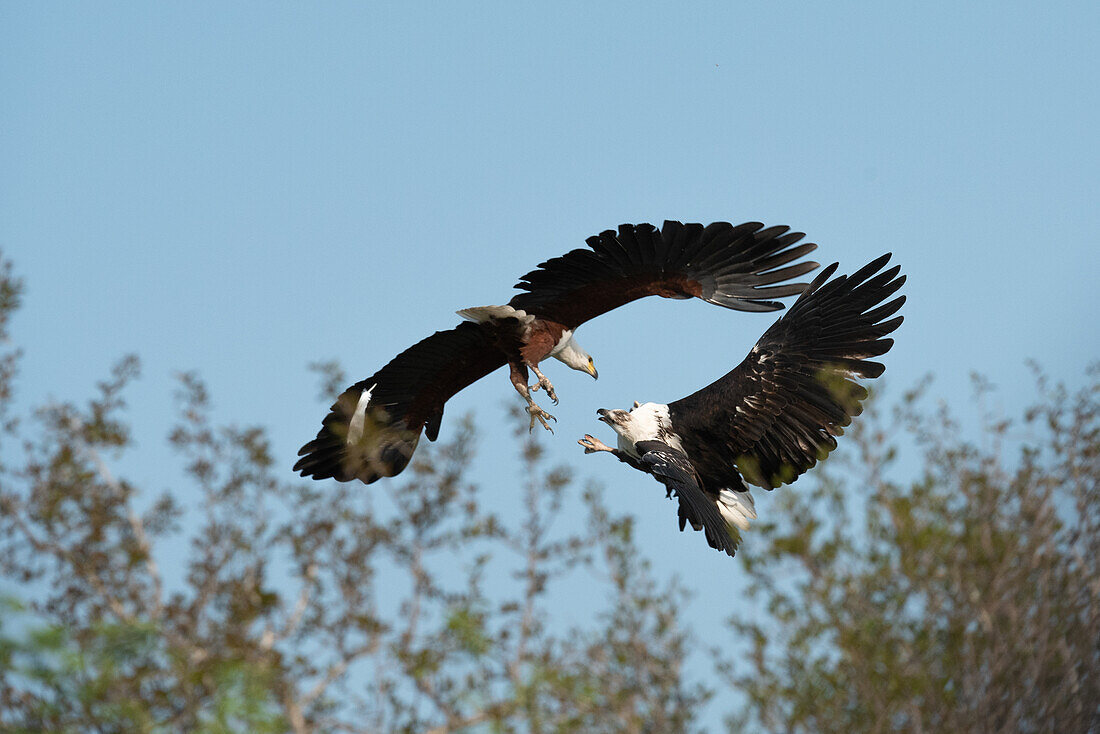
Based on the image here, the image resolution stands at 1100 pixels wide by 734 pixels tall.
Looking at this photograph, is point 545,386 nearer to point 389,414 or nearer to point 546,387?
point 546,387

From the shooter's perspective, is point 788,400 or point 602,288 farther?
point 788,400

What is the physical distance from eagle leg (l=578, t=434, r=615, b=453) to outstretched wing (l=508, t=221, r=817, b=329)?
1.88ft

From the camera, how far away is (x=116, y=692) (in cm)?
686

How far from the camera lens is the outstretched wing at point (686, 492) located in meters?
4.87

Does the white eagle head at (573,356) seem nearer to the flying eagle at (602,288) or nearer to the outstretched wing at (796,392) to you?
the flying eagle at (602,288)

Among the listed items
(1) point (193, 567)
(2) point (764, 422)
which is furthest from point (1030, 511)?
(1) point (193, 567)

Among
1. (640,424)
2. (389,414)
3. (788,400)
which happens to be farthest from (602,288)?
(389,414)

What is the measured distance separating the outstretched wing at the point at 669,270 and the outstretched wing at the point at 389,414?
0.54 meters

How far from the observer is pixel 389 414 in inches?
260

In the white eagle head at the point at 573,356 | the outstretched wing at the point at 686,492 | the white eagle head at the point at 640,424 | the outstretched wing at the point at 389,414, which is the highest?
the outstretched wing at the point at 389,414

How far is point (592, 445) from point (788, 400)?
100 cm

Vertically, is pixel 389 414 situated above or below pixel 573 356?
above

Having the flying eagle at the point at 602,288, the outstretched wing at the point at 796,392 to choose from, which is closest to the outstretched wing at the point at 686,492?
the outstretched wing at the point at 796,392

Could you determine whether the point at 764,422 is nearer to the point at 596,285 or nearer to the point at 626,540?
the point at 596,285
